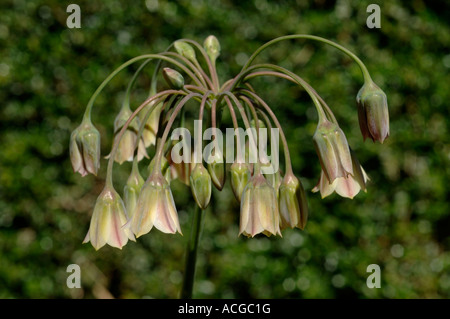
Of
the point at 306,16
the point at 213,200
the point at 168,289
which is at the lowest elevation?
the point at 168,289

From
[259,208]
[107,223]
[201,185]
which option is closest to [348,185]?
[259,208]

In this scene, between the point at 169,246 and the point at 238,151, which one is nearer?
the point at 238,151

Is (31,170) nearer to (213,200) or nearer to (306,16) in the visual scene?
(213,200)

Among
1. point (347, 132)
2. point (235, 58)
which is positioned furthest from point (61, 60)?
point (347, 132)

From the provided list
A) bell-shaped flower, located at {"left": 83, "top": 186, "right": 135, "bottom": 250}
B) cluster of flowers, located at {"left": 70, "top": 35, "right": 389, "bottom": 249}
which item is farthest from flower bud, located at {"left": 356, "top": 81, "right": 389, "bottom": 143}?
bell-shaped flower, located at {"left": 83, "top": 186, "right": 135, "bottom": 250}

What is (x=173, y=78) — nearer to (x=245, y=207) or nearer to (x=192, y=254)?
(x=245, y=207)

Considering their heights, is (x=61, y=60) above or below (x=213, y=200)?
above

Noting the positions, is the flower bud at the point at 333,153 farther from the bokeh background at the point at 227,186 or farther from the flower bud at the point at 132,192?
the bokeh background at the point at 227,186
